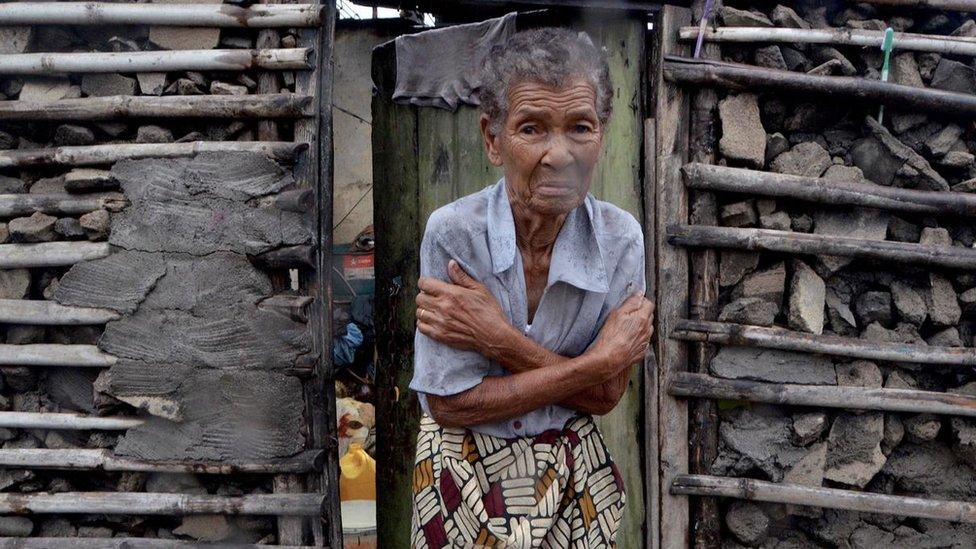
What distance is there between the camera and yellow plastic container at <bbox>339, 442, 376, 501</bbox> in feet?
14.4

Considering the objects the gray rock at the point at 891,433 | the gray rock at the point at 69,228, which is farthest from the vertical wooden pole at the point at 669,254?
the gray rock at the point at 69,228

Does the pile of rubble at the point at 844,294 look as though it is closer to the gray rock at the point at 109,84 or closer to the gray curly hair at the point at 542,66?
the gray curly hair at the point at 542,66

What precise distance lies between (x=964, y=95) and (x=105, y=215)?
371 cm

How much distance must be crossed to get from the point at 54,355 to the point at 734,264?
9.60 ft

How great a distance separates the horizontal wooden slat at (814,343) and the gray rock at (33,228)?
271 centimetres

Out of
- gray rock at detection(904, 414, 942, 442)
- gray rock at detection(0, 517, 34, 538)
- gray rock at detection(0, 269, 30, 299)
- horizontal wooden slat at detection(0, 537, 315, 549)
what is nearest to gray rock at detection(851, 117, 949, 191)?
gray rock at detection(904, 414, 942, 442)

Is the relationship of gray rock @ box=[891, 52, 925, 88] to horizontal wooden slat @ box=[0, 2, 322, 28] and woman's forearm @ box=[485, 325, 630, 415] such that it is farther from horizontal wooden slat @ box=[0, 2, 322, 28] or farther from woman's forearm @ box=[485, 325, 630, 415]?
horizontal wooden slat @ box=[0, 2, 322, 28]

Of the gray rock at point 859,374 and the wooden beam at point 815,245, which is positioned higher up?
the wooden beam at point 815,245

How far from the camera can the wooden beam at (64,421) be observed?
3.16m

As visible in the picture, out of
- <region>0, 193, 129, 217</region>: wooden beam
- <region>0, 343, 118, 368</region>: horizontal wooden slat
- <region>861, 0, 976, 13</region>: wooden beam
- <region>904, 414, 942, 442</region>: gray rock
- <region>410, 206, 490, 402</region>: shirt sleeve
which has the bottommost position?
<region>904, 414, 942, 442</region>: gray rock

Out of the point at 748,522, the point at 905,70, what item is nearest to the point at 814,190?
the point at 905,70

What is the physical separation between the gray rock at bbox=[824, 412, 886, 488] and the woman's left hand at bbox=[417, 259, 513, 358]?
6.73ft

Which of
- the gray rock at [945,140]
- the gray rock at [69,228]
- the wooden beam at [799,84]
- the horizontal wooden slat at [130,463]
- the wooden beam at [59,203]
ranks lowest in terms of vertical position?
the horizontal wooden slat at [130,463]

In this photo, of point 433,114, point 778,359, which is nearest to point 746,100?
point 778,359
